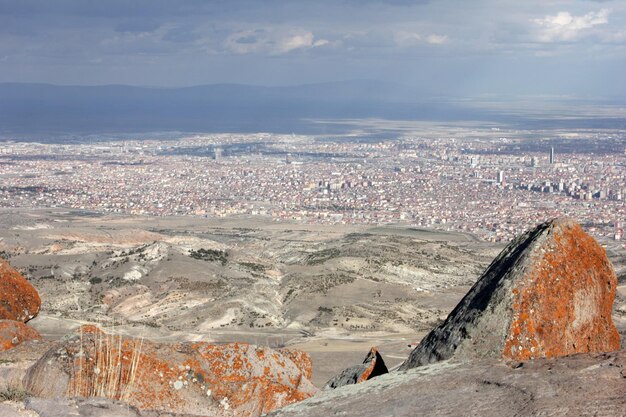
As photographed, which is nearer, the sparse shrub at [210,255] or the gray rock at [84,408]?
the gray rock at [84,408]

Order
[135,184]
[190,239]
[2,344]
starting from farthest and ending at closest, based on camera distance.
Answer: [135,184] < [190,239] < [2,344]

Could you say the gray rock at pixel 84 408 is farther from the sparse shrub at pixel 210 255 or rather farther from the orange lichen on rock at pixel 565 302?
the sparse shrub at pixel 210 255

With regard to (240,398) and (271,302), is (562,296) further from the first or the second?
(271,302)

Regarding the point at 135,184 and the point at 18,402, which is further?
the point at 135,184

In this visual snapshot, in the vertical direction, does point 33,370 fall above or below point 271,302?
above

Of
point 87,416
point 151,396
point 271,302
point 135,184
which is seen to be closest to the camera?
point 87,416

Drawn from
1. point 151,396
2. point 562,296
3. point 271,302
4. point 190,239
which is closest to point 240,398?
point 151,396

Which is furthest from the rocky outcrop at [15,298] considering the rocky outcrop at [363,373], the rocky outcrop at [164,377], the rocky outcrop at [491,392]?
the rocky outcrop at [491,392]
